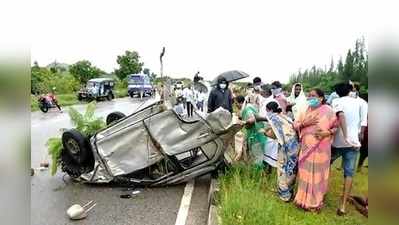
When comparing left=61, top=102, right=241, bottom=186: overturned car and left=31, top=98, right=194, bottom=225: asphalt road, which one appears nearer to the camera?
left=31, top=98, right=194, bottom=225: asphalt road

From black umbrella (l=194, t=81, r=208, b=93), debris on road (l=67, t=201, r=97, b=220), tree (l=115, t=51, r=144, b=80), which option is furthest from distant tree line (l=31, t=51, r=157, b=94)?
debris on road (l=67, t=201, r=97, b=220)

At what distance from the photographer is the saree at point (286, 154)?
213 inches

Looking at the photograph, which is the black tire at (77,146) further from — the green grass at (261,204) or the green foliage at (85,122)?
the green grass at (261,204)

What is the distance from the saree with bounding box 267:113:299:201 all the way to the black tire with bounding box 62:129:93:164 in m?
2.85

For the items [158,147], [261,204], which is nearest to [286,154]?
[261,204]

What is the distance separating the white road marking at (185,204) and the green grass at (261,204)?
1.57 feet

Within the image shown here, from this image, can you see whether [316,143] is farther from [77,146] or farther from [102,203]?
[77,146]

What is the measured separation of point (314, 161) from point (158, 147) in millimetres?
2283

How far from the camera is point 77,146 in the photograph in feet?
21.4

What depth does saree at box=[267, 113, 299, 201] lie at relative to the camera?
5.41 meters

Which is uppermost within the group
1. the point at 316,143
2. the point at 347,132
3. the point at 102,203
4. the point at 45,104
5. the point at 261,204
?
the point at 347,132

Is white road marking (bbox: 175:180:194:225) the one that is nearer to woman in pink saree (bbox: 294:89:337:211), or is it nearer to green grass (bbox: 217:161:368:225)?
green grass (bbox: 217:161:368:225)
